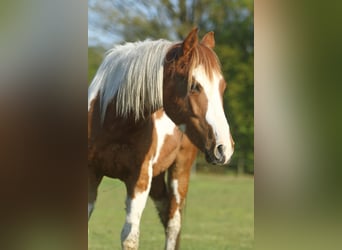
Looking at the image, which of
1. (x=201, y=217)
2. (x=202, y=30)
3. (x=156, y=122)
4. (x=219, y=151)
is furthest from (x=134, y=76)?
(x=201, y=217)

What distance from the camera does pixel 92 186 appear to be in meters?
3.14

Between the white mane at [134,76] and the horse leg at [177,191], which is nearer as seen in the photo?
the white mane at [134,76]

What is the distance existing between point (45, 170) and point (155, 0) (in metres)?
1.41

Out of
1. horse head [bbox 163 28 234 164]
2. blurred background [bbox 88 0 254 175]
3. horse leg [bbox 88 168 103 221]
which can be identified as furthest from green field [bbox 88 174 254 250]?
horse head [bbox 163 28 234 164]

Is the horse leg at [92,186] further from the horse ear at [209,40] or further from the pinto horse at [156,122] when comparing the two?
the horse ear at [209,40]

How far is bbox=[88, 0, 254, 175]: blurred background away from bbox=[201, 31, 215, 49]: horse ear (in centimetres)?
3

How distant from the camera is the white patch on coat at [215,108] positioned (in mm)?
3031

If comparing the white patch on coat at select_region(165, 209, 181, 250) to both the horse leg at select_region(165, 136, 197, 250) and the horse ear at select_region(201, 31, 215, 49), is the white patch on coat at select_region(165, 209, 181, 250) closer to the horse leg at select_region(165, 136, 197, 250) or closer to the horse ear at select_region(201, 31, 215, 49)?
the horse leg at select_region(165, 136, 197, 250)

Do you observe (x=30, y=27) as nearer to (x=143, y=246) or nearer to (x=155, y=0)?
(x=155, y=0)

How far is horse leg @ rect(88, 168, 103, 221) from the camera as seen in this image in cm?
313

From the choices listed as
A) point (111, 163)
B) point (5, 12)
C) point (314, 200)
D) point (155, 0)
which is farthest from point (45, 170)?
point (314, 200)

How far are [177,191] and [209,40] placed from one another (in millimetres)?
1068

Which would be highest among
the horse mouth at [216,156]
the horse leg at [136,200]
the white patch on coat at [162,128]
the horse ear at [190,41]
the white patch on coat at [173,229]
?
the horse ear at [190,41]

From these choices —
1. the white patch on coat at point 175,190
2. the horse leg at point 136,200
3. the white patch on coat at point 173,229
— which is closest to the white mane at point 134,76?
the horse leg at point 136,200
